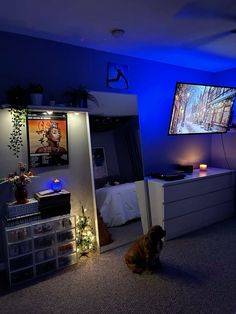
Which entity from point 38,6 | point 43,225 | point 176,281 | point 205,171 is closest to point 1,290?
point 43,225

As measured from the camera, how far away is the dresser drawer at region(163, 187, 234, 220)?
312 centimetres

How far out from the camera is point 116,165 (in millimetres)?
2943

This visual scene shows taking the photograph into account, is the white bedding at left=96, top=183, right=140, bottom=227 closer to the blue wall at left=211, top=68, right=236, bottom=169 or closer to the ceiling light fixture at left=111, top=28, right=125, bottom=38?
the ceiling light fixture at left=111, top=28, right=125, bottom=38

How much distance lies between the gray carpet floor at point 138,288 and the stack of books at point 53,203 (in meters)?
0.62

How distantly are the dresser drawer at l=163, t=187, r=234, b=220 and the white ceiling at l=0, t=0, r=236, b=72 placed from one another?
6.38 feet

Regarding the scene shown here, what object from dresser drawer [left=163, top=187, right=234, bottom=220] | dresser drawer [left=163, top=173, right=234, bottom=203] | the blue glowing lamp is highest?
the blue glowing lamp

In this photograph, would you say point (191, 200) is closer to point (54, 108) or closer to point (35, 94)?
point (54, 108)

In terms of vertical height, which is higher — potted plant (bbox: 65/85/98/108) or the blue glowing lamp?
potted plant (bbox: 65/85/98/108)

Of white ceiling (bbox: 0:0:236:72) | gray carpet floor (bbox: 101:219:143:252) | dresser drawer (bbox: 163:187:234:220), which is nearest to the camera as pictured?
white ceiling (bbox: 0:0:236:72)

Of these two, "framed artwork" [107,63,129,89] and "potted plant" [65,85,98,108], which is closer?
"potted plant" [65,85,98,108]

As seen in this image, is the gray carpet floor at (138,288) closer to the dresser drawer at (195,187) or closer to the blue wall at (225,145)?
the dresser drawer at (195,187)

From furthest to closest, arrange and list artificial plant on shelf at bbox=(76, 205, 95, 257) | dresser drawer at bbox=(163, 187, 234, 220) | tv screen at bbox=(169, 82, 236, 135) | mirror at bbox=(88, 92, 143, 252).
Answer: tv screen at bbox=(169, 82, 236, 135)
dresser drawer at bbox=(163, 187, 234, 220)
mirror at bbox=(88, 92, 143, 252)
artificial plant on shelf at bbox=(76, 205, 95, 257)

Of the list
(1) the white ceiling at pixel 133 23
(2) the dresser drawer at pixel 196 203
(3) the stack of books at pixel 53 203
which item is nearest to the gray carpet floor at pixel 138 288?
(2) the dresser drawer at pixel 196 203

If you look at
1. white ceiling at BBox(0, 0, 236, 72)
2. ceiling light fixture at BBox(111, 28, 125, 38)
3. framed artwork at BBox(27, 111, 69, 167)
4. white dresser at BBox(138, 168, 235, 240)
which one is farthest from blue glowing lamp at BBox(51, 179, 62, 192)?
ceiling light fixture at BBox(111, 28, 125, 38)
